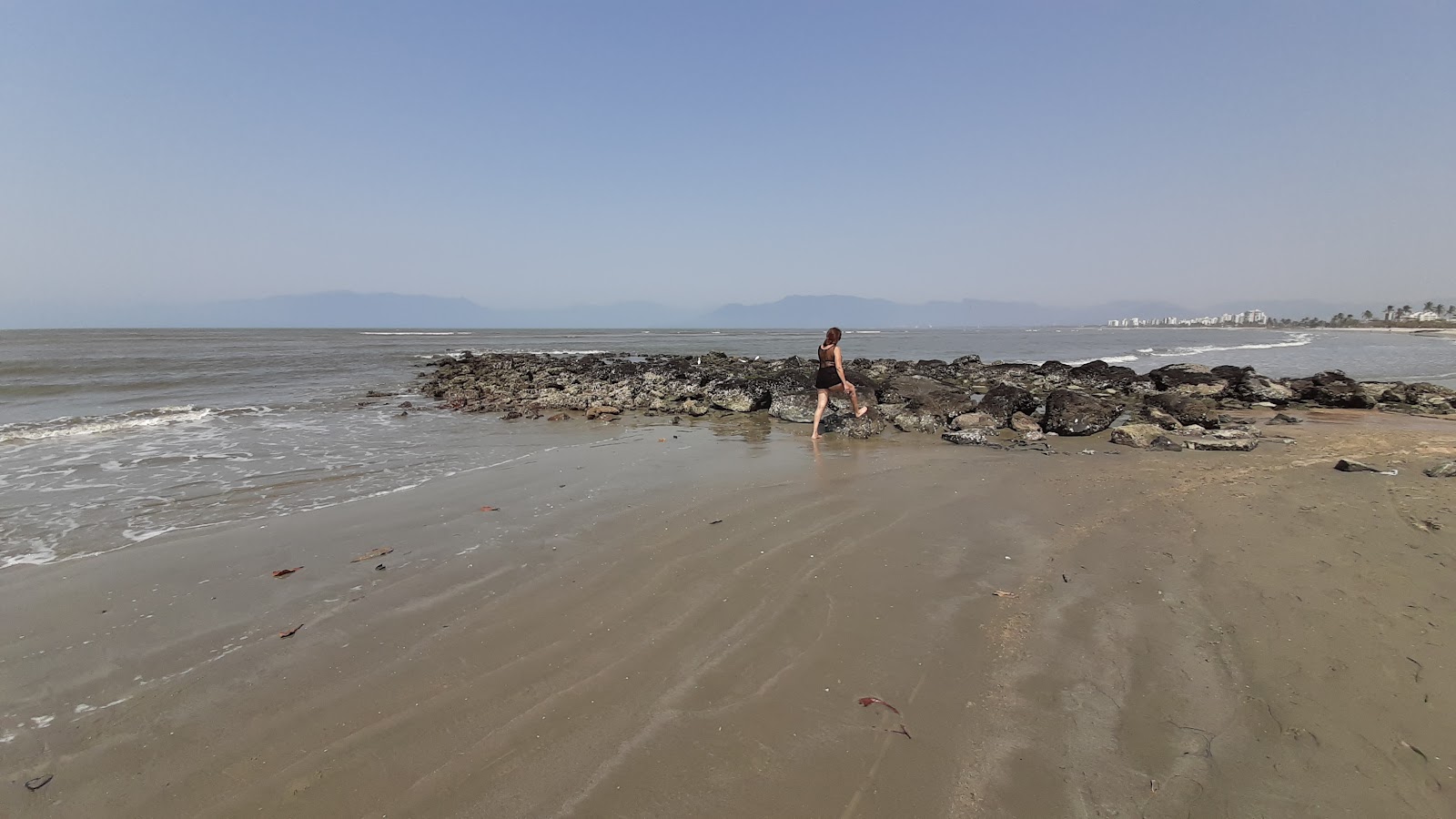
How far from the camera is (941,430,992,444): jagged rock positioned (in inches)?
386

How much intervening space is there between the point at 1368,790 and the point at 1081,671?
108 cm

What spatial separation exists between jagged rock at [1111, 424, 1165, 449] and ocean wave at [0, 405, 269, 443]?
59.4ft

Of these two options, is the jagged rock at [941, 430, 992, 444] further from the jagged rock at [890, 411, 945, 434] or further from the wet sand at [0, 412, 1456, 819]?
the wet sand at [0, 412, 1456, 819]

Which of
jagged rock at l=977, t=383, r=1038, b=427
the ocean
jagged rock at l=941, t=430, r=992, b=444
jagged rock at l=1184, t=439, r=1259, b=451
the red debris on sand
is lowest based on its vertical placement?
the ocean

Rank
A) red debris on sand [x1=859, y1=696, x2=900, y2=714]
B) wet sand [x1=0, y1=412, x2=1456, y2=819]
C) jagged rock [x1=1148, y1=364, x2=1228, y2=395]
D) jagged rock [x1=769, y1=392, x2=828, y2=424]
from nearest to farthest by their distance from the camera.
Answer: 1. wet sand [x1=0, y1=412, x2=1456, y2=819]
2. red debris on sand [x1=859, y1=696, x2=900, y2=714]
3. jagged rock [x1=769, y1=392, x2=828, y2=424]
4. jagged rock [x1=1148, y1=364, x2=1228, y2=395]

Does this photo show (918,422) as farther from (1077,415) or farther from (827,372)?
(1077,415)

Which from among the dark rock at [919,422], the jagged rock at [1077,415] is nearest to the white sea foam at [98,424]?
the dark rock at [919,422]

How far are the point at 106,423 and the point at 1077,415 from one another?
1898 cm

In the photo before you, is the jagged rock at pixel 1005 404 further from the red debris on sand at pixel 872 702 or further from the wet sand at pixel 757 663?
the red debris on sand at pixel 872 702

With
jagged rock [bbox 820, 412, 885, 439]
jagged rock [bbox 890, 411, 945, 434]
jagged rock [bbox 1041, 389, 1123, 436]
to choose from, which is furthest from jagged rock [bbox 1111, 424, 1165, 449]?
jagged rock [bbox 820, 412, 885, 439]

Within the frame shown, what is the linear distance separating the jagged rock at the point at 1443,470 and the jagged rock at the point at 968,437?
15.9 feet

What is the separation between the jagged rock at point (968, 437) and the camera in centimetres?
981

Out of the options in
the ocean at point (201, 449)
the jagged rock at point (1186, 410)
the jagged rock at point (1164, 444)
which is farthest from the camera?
the jagged rock at point (1186, 410)

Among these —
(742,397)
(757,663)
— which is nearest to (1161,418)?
(742,397)
